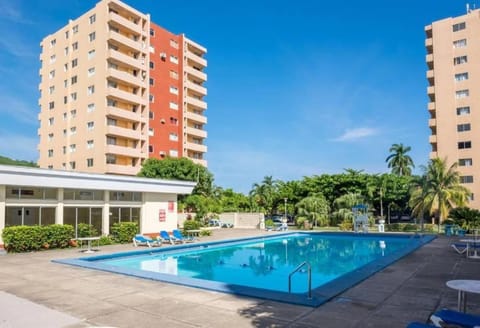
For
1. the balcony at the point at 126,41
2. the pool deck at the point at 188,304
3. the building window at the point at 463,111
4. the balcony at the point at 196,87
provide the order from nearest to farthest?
the pool deck at the point at 188,304
the building window at the point at 463,111
the balcony at the point at 126,41
the balcony at the point at 196,87

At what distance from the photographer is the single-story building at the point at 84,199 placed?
19.8 meters

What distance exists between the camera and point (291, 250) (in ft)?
81.7

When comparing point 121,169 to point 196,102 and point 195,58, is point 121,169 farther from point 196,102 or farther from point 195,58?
point 195,58

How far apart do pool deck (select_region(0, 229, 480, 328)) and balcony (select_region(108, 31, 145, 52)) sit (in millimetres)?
41575

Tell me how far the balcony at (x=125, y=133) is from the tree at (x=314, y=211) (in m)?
23.7

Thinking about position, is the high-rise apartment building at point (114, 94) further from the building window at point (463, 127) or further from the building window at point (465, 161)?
the building window at point (465, 161)

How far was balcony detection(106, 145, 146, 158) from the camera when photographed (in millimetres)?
47375

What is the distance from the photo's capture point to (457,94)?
158 feet

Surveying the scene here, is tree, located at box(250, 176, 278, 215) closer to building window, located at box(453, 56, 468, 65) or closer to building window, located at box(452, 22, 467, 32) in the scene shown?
building window, located at box(453, 56, 468, 65)

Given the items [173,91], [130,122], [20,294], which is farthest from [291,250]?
[173,91]

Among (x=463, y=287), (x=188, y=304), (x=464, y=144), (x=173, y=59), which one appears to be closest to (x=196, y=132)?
(x=173, y=59)

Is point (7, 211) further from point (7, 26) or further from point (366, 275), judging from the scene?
point (7, 26)

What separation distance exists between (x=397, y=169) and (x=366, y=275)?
6042 centimetres

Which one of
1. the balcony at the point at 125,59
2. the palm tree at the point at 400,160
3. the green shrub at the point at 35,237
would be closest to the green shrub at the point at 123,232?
the green shrub at the point at 35,237
